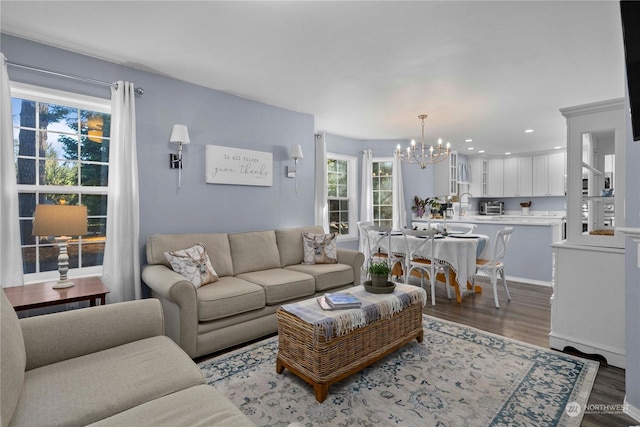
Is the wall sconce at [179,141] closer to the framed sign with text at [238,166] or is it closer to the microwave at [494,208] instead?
the framed sign with text at [238,166]

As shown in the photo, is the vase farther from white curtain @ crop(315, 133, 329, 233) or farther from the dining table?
white curtain @ crop(315, 133, 329, 233)

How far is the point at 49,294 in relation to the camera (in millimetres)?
2322

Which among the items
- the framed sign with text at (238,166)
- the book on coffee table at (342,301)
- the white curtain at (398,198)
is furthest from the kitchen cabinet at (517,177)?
the book on coffee table at (342,301)

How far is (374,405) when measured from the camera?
197 centimetres

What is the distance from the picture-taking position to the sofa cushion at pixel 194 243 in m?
3.05

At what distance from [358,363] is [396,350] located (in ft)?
1.85

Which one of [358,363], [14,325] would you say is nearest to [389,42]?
[358,363]

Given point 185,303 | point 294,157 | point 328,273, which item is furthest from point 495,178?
point 185,303

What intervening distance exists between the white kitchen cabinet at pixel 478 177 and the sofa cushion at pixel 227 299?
7.49 metres

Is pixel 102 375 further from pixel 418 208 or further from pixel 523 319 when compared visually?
pixel 418 208

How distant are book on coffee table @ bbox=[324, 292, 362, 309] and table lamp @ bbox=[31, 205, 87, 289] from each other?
1902 millimetres

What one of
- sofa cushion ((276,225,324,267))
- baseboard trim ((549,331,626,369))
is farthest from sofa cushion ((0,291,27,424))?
baseboard trim ((549,331,626,369))

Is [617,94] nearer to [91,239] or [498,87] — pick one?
[498,87]

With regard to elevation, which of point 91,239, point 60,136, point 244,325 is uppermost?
point 60,136
